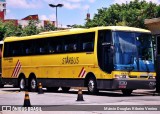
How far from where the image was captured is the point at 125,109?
13.8m

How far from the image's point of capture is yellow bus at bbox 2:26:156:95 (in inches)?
812

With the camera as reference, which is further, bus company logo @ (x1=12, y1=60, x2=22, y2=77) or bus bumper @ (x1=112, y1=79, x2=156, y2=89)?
bus company logo @ (x1=12, y1=60, x2=22, y2=77)

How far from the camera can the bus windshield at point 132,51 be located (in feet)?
67.5

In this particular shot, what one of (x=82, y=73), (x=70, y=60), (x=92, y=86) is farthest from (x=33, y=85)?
(x=92, y=86)

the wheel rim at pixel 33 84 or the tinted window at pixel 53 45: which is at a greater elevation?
the tinted window at pixel 53 45

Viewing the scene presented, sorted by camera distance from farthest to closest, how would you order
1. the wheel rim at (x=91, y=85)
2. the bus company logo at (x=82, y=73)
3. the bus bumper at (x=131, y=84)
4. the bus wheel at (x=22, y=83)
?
the bus wheel at (x=22, y=83), the bus company logo at (x=82, y=73), the wheel rim at (x=91, y=85), the bus bumper at (x=131, y=84)

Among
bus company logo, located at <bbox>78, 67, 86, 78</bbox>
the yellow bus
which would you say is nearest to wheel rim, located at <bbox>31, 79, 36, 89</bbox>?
the yellow bus

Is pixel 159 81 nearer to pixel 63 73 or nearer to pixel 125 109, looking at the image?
pixel 63 73

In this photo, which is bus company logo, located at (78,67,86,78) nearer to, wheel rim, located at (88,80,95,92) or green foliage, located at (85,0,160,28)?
wheel rim, located at (88,80,95,92)

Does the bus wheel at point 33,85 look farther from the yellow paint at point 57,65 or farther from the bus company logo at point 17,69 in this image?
the bus company logo at point 17,69

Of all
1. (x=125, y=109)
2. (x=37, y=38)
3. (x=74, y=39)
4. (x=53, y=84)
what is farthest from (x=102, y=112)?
(x=37, y=38)

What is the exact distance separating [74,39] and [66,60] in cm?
132

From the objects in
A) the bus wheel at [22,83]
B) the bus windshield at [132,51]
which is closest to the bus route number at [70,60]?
the bus windshield at [132,51]

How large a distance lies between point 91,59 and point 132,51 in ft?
7.15
